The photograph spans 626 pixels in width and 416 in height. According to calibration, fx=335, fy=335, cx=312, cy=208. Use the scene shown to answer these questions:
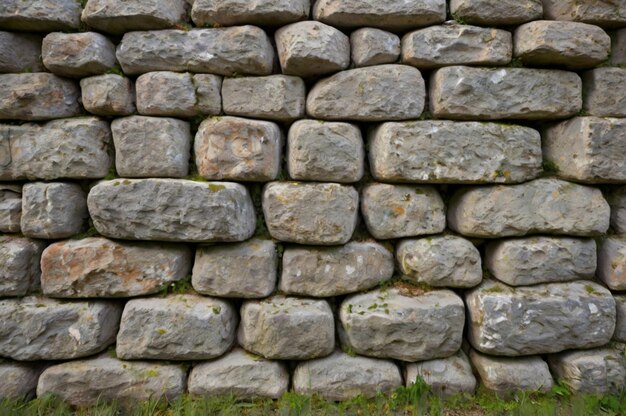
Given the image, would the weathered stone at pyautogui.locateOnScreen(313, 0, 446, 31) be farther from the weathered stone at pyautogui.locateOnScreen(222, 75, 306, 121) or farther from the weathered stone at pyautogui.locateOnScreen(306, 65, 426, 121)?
the weathered stone at pyautogui.locateOnScreen(222, 75, 306, 121)

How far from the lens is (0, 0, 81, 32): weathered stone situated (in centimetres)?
213

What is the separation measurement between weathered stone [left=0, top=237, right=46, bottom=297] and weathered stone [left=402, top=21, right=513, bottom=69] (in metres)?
2.81

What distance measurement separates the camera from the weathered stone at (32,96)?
2186 mm

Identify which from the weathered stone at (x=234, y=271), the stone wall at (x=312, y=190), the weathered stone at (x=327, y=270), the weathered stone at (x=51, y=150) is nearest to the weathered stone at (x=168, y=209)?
the stone wall at (x=312, y=190)

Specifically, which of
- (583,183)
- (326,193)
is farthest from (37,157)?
(583,183)

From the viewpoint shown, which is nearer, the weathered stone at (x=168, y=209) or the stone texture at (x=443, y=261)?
the weathered stone at (x=168, y=209)

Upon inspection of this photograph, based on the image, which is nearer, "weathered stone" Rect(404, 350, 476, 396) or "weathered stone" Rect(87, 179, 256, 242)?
"weathered stone" Rect(87, 179, 256, 242)

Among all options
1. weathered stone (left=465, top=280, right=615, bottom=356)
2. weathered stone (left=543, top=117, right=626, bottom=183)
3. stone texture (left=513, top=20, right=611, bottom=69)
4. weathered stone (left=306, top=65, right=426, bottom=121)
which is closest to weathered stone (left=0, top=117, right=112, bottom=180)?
weathered stone (left=306, top=65, right=426, bottom=121)

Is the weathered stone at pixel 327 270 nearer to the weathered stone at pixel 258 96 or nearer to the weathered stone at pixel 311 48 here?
the weathered stone at pixel 258 96

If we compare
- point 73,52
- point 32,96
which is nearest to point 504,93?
point 73,52

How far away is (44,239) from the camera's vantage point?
2.27 m

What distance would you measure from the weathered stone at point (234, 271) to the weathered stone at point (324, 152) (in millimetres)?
586

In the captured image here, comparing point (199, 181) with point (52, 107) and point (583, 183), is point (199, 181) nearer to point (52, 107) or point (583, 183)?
Answer: point (52, 107)

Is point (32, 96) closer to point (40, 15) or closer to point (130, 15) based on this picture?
point (40, 15)
